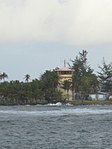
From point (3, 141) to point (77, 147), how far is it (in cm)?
930

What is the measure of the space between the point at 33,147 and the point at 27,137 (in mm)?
10468

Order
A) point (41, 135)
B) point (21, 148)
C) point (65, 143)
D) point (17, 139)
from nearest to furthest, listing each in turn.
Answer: point (21, 148), point (65, 143), point (17, 139), point (41, 135)

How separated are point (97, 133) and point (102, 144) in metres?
13.2

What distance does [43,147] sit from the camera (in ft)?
163

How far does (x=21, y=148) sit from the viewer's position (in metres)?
48.6

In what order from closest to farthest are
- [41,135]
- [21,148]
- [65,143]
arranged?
1. [21,148]
2. [65,143]
3. [41,135]

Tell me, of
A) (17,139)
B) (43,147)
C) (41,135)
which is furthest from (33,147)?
(41,135)

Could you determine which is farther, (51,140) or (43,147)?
(51,140)

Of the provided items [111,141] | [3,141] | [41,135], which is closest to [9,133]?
[41,135]

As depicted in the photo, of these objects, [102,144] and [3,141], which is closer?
[102,144]

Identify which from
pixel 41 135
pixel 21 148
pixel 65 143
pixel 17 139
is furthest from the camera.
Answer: pixel 41 135

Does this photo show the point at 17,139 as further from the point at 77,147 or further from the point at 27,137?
the point at 77,147

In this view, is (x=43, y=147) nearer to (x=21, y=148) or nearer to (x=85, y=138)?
(x=21, y=148)

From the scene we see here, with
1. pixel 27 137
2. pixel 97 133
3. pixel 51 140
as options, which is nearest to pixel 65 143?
pixel 51 140
